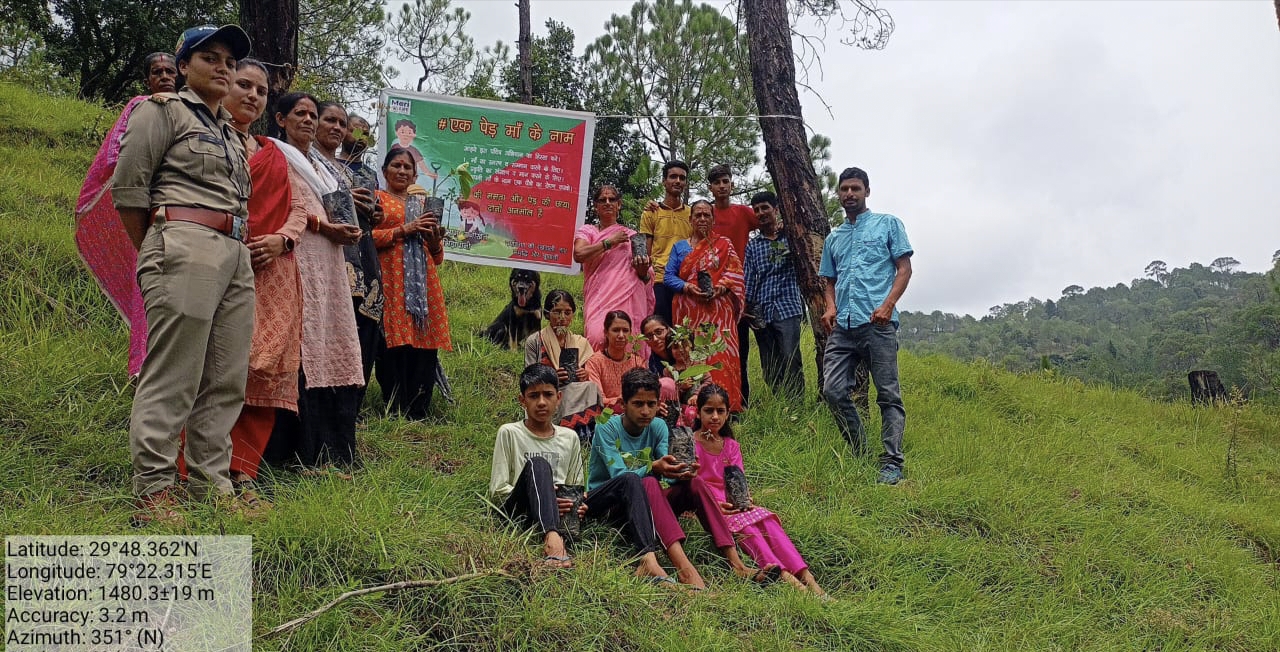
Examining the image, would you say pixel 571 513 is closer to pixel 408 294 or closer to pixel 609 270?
pixel 408 294

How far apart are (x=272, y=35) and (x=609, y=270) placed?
242 centimetres

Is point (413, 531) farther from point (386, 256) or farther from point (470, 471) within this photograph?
point (386, 256)

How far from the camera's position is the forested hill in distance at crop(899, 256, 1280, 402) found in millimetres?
12727

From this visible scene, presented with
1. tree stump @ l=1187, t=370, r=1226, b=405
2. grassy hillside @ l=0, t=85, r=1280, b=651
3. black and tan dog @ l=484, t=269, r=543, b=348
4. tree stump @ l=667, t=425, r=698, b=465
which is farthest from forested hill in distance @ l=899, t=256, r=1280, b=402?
tree stump @ l=667, t=425, r=698, b=465

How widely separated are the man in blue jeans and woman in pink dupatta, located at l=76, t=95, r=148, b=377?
10.9ft

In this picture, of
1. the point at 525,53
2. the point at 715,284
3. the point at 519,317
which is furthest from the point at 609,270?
the point at 525,53

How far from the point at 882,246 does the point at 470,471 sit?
8.17 ft

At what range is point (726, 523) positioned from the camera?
3.76 metres

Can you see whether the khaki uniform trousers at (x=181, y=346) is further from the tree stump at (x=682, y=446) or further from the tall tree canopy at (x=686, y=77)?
the tall tree canopy at (x=686, y=77)

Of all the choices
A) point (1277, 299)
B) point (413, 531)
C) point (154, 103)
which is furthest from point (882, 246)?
point (1277, 299)

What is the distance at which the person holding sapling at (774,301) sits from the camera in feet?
18.8

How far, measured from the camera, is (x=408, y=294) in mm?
4520
